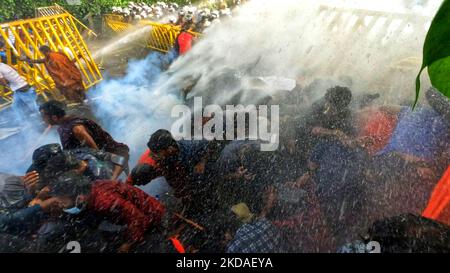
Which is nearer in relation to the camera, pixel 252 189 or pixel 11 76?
pixel 252 189

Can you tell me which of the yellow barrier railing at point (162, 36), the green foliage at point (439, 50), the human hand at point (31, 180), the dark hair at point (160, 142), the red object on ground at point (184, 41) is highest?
the green foliage at point (439, 50)

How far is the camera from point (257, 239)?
2527mm

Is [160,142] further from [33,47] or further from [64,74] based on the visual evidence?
[33,47]

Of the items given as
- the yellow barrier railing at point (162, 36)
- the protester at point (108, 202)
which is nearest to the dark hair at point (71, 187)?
the protester at point (108, 202)

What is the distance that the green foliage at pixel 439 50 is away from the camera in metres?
0.34

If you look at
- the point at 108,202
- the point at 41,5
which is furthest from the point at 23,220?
the point at 41,5

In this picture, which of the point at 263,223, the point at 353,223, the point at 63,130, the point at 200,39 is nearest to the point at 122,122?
the point at 63,130

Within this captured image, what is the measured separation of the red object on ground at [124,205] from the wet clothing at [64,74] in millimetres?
4414

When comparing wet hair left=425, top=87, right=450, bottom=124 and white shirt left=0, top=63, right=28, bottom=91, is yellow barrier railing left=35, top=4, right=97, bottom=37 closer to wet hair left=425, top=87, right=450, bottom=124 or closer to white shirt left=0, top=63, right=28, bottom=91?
white shirt left=0, top=63, right=28, bottom=91

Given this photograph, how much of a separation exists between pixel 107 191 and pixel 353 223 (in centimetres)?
224

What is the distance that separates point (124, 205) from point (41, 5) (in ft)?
46.1

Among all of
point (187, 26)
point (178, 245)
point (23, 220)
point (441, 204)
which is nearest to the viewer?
point (441, 204)

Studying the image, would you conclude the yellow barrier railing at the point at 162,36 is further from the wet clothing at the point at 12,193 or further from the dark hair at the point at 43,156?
the wet clothing at the point at 12,193

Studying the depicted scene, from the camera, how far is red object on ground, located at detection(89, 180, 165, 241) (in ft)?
8.96
